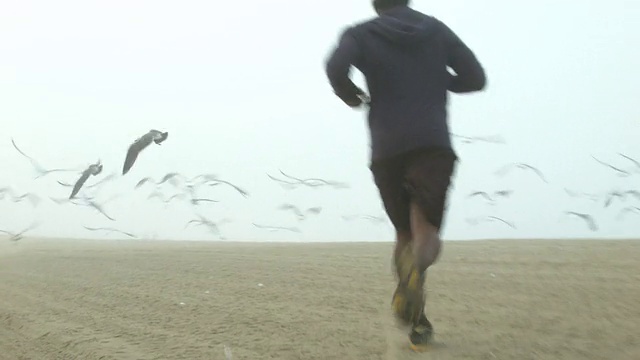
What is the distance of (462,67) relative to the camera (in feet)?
7.09

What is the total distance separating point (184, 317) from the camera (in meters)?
2.75

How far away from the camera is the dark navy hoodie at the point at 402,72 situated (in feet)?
6.79

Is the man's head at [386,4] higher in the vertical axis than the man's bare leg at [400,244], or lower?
higher

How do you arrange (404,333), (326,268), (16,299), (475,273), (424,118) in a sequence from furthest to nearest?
Result: (326,268), (475,273), (16,299), (404,333), (424,118)

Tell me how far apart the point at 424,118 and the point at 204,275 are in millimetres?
1982

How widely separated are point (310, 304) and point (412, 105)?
3.76 ft

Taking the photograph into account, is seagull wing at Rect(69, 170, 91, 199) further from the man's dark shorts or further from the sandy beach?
the man's dark shorts

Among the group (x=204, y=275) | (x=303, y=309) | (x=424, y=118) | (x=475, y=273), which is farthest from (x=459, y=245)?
(x=424, y=118)

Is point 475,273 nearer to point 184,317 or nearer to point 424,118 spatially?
point 184,317

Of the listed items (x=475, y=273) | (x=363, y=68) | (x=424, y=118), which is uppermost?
(x=363, y=68)

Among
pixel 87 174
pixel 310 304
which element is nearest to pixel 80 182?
pixel 87 174

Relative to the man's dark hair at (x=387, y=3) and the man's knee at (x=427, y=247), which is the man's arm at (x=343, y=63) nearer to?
the man's dark hair at (x=387, y=3)

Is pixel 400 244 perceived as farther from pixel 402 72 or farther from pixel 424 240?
pixel 402 72

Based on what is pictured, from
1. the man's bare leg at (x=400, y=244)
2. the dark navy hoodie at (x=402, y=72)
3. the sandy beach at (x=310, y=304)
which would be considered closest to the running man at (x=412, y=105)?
the dark navy hoodie at (x=402, y=72)
